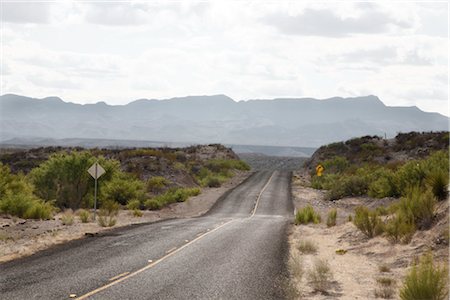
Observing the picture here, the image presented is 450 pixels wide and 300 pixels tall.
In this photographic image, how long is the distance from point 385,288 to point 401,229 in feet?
17.4

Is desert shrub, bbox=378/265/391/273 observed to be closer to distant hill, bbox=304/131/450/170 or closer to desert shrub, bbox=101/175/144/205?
desert shrub, bbox=101/175/144/205

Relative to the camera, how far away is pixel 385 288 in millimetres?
11266

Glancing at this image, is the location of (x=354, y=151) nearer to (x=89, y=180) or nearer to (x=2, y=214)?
(x=89, y=180)

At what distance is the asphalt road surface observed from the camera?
10914 mm

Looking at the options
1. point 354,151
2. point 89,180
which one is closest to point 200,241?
point 89,180

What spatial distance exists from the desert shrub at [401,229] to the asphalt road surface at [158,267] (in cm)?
354

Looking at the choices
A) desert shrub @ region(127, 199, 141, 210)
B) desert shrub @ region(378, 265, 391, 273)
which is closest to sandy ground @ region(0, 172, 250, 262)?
desert shrub @ region(127, 199, 141, 210)

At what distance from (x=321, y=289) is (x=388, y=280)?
1662mm

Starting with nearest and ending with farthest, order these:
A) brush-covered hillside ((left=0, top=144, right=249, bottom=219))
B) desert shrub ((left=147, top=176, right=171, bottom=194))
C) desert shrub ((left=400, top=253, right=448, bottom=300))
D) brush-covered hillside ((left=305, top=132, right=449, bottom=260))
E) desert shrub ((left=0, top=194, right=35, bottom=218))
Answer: desert shrub ((left=400, top=253, right=448, bottom=300))
brush-covered hillside ((left=305, top=132, right=449, bottom=260))
desert shrub ((left=0, top=194, right=35, bottom=218))
brush-covered hillside ((left=0, top=144, right=249, bottom=219))
desert shrub ((left=147, top=176, right=171, bottom=194))

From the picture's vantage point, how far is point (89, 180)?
3566 cm

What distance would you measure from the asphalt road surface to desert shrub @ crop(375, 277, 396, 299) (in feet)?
6.91

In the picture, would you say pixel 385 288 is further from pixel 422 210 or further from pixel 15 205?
pixel 15 205

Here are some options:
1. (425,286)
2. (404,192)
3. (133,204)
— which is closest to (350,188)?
(404,192)

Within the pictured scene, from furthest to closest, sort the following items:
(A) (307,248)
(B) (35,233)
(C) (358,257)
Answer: (B) (35,233)
(A) (307,248)
(C) (358,257)
